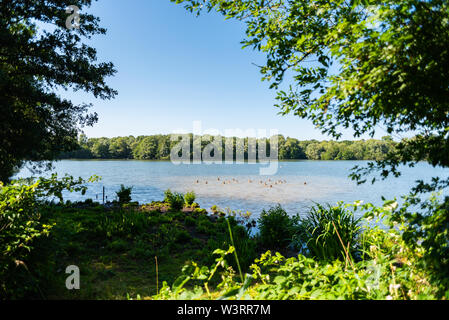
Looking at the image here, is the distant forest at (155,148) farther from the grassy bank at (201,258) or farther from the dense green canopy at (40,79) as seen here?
the grassy bank at (201,258)

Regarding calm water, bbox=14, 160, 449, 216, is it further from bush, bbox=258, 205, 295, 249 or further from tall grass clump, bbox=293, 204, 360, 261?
bush, bbox=258, 205, 295, 249

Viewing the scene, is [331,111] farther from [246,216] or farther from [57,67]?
[57,67]

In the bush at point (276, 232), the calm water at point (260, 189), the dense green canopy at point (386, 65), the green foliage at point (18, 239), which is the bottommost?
the calm water at point (260, 189)

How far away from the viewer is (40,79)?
30.3ft

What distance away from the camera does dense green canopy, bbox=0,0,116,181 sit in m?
7.44

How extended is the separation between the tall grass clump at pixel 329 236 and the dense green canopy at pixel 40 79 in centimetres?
901

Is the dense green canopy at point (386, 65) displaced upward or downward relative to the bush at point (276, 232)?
Answer: upward

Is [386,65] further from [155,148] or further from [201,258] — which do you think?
[155,148]

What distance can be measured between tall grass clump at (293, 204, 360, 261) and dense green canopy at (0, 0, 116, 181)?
901cm

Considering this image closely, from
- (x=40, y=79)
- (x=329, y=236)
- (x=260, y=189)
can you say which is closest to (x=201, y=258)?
(x=329, y=236)

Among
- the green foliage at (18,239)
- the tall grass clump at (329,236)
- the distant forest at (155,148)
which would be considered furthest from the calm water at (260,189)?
the distant forest at (155,148)

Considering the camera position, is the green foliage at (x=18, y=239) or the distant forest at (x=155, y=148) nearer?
the green foliage at (x=18, y=239)

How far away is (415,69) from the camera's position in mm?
1908

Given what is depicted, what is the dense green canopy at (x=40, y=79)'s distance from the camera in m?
7.44
